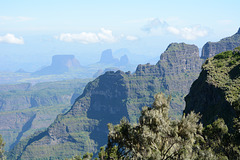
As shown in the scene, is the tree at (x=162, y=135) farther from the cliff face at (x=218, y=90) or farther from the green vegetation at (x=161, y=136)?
the cliff face at (x=218, y=90)

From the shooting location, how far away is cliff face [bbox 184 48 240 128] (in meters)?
66.0

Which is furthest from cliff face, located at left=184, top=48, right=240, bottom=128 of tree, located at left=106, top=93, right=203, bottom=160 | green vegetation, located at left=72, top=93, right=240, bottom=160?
tree, located at left=106, top=93, right=203, bottom=160

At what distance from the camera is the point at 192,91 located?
93562 millimetres

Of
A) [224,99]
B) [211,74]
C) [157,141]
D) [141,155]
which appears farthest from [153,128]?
[211,74]

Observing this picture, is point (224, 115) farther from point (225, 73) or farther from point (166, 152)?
point (166, 152)

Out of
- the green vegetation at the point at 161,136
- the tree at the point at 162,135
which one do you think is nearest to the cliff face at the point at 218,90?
the green vegetation at the point at 161,136

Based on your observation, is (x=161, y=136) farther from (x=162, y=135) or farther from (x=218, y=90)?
(x=218, y=90)

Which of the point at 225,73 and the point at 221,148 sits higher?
the point at 225,73

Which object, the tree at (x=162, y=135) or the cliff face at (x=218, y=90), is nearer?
the tree at (x=162, y=135)

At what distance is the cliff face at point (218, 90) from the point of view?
66000mm

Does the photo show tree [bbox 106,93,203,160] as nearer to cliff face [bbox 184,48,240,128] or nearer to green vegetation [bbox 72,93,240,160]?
green vegetation [bbox 72,93,240,160]

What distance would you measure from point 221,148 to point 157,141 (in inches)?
466

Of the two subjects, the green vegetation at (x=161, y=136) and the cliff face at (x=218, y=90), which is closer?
the green vegetation at (x=161, y=136)

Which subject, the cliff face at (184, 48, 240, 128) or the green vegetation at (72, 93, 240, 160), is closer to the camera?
Answer: the green vegetation at (72, 93, 240, 160)
